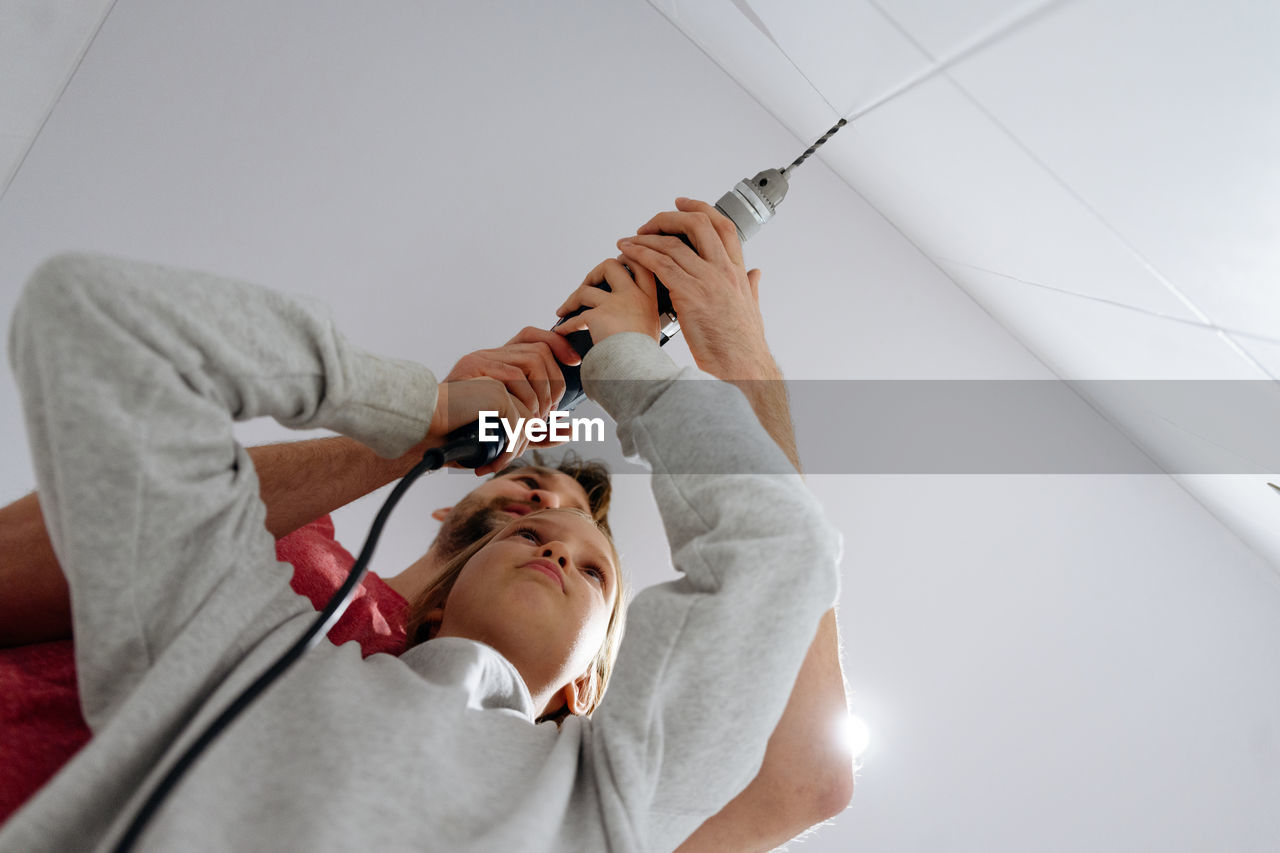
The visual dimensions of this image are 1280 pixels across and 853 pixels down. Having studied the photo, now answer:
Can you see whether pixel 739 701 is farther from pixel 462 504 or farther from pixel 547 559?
pixel 462 504

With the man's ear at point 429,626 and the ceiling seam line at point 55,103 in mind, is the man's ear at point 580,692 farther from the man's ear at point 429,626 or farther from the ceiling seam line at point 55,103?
the ceiling seam line at point 55,103

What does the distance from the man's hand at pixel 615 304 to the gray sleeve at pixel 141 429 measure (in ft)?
0.96

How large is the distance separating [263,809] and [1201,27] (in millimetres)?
901

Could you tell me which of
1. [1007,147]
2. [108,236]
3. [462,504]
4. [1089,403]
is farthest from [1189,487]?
[108,236]

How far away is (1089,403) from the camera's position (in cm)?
143

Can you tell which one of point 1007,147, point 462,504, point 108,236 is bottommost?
point 462,504

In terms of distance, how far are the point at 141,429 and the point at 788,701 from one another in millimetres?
571

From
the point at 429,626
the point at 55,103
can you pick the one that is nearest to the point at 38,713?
the point at 429,626

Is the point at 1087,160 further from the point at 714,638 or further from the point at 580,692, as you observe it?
the point at 580,692

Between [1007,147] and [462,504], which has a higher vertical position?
[1007,147]

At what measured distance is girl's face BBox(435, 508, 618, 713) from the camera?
2.98ft

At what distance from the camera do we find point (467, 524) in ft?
4.06

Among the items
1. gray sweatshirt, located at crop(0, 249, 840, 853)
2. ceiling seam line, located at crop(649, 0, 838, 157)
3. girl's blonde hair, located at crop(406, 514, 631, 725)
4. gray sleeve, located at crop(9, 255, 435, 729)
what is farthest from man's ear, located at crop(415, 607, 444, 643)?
ceiling seam line, located at crop(649, 0, 838, 157)

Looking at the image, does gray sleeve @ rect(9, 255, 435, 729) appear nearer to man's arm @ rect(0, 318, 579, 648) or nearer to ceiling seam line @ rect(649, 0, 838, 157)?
man's arm @ rect(0, 318, 579, 648)
